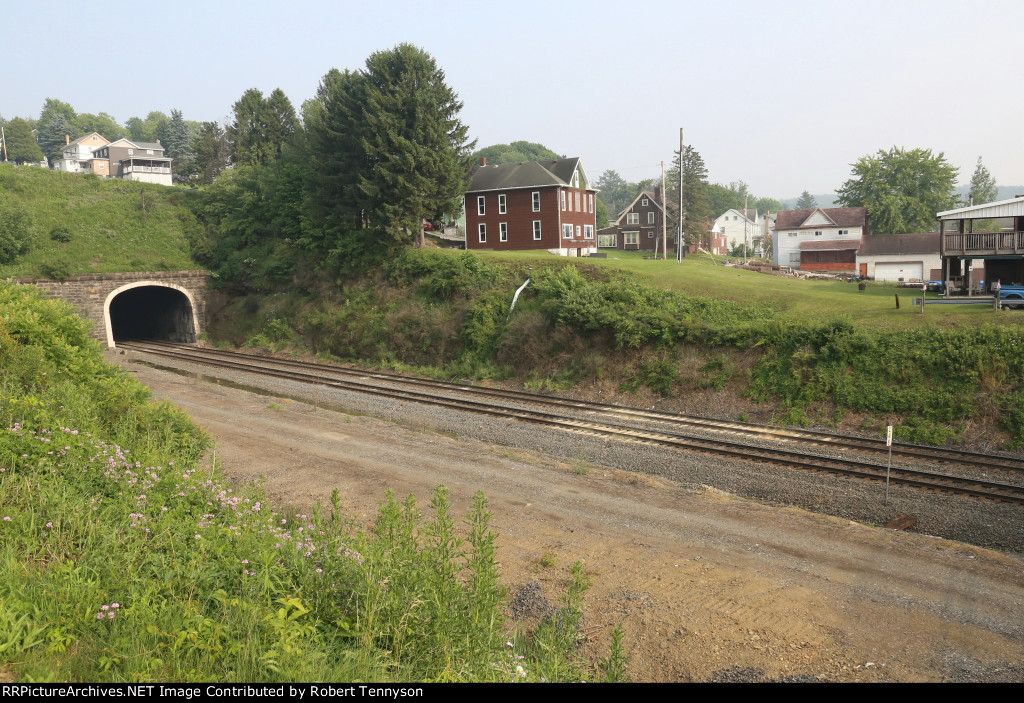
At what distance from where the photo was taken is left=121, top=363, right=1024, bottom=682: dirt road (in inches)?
342

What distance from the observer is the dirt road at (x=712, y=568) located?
28.5 feet

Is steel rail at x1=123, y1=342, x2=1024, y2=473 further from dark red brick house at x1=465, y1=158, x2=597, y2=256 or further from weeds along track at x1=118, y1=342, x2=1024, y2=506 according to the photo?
dark red brick house at x1=465, y1=158, x2=597, y2=256

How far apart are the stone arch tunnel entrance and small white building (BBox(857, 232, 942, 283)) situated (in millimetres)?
50705

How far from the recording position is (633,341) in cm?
2838

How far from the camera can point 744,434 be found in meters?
21.5

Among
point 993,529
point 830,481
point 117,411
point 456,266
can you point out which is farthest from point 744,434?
point 456,266

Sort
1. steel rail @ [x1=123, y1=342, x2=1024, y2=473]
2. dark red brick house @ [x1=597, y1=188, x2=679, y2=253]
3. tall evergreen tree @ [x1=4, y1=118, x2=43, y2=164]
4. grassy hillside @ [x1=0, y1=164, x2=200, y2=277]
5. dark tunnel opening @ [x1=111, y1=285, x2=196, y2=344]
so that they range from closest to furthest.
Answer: steel rail @ [x1=123, y1=342, x2=1024, y2=473], grassy hillside @ [x1=0, y1=164, x2=200, y2=277], dark tunnel opening @ [x1=111, y1=285, x2=196, y2=344], dark red brick house @ [x1=597, y1=188, x2=679, y2=253], tall evergreen tree @ [x1=4, y1=118, x2=43, y2=164]

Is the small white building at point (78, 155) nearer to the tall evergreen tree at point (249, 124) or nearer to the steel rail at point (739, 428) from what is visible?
the tall evergreen tree at point (249, 124)

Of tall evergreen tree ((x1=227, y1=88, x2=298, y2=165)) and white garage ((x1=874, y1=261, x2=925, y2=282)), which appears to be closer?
white garage ((x1=874, y1=261, x2=925, y2=282))

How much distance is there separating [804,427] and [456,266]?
2157 centimetres

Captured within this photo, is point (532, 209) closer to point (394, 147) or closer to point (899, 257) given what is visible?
point (394, 147)

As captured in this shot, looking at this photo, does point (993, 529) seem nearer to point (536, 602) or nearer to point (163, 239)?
point (536, 602)

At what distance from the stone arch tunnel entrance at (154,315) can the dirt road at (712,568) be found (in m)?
31.6

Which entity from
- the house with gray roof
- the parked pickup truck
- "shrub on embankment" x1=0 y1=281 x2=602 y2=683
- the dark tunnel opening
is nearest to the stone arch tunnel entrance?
the dark tunnel opening
